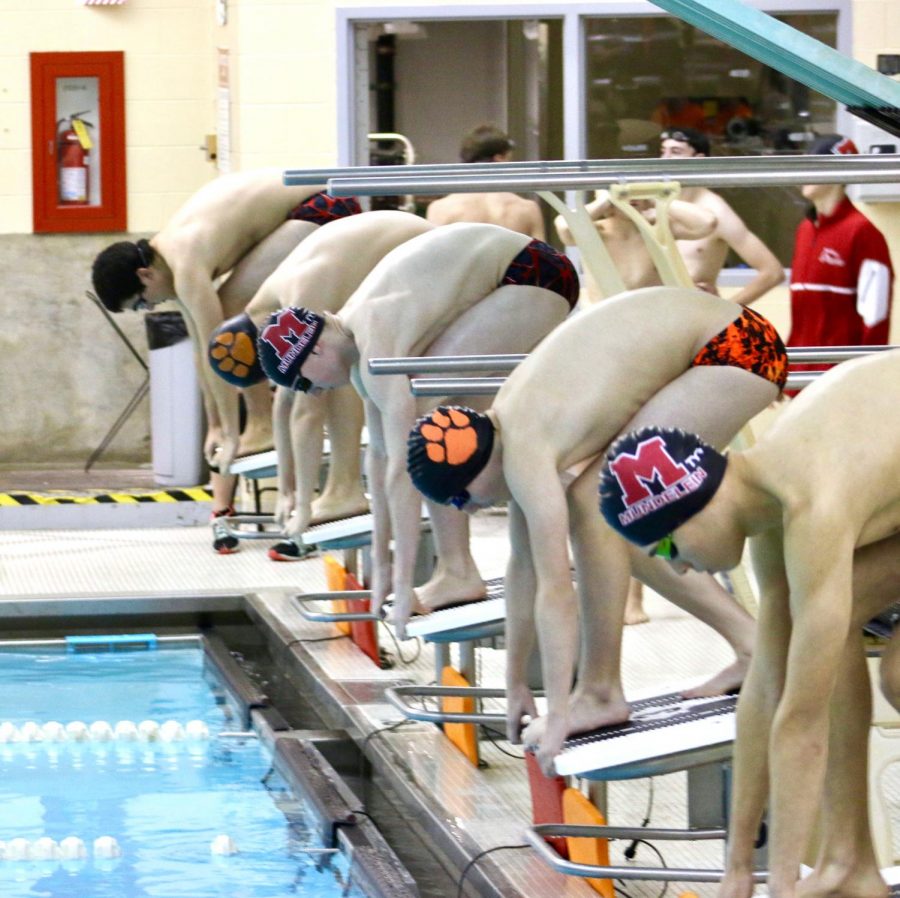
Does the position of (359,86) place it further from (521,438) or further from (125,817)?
(521,438)

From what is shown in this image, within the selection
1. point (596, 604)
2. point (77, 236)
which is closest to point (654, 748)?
point (596, 604)

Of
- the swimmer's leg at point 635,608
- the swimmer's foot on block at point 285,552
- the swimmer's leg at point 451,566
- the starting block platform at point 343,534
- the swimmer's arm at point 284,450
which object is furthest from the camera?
the swimmer's foot on block at point 285,552

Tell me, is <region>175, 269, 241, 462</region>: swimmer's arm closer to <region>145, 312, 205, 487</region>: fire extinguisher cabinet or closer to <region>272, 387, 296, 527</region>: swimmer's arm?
<region>272, 387, 296, 527</region>: swimmer's arm

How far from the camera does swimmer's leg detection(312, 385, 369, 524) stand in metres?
6.21

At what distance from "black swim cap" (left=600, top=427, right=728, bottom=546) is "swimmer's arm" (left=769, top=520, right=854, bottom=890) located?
14 cm

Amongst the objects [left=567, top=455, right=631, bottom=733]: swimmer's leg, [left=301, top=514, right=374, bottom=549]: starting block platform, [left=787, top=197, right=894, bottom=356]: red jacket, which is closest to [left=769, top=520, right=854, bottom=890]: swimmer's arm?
[left=567, top=455, right=631, bottom=733]: swimmer's leg

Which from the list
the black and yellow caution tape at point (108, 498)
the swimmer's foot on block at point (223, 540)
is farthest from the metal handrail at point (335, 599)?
the black and yellow caution tape at point (108, 498)

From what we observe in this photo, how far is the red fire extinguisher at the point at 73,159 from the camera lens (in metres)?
10.5

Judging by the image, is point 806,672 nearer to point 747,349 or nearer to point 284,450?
point 747,349

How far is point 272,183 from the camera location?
7.12m

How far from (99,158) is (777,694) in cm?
815

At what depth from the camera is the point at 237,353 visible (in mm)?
6031

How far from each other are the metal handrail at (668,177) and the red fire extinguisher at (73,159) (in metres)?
6.51

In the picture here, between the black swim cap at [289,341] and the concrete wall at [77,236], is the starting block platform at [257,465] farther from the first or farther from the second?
the concrete wall at [77,236]
